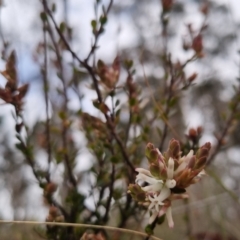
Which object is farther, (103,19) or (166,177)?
(103,19)

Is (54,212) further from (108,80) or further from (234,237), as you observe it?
(234,237)

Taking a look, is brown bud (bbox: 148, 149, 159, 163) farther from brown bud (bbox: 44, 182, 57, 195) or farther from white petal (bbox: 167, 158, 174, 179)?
brown bud (bbox: 44, 182, 57, 195)

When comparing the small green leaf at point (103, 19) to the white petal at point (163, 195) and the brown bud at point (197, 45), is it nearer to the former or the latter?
the brown bud at point (197, 45)

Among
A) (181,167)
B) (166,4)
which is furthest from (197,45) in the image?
(181,167)

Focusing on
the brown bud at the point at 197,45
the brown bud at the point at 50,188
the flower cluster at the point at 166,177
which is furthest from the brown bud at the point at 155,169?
the brown bud at the point at 197,45

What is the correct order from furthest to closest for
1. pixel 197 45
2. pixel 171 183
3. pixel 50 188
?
pixel 197 45 → pixel 50 188 → pixel 171 183

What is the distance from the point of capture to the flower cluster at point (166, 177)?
0.71 meters

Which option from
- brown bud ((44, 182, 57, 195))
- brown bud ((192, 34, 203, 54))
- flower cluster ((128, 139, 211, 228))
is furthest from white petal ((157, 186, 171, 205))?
brown bud ((192, 34, 203, 54))

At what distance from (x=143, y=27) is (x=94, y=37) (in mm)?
7845

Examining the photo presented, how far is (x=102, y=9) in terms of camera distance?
1.15 meters

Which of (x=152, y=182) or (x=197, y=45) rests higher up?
(x=197, y=45)

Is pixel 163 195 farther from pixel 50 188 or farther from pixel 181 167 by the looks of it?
pixel 50 188

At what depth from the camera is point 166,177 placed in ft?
2.34

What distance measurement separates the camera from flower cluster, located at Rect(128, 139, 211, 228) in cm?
71
